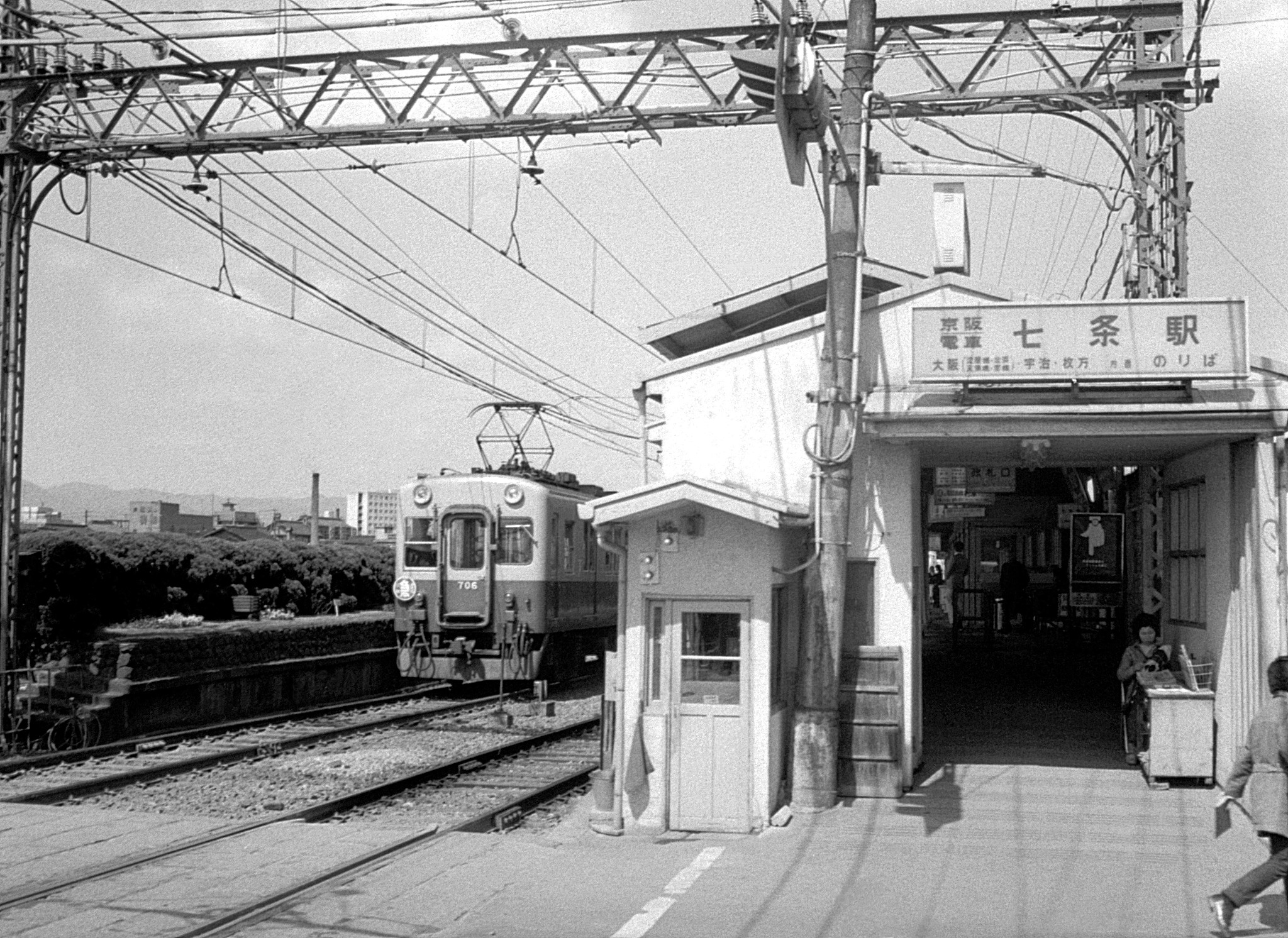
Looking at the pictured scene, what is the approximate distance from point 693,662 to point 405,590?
10839 millimetres

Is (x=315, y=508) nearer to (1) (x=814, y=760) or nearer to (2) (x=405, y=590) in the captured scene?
(2) (x=405, y=590)

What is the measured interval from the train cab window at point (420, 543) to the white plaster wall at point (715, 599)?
1061cm

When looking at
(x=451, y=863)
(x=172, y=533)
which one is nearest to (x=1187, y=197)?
(x=451, y=863)

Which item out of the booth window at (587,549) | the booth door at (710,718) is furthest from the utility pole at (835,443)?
the booth window at (587,549)

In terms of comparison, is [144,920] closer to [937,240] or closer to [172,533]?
[937,240]

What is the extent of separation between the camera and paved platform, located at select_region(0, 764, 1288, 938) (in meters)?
Answer: 7.39

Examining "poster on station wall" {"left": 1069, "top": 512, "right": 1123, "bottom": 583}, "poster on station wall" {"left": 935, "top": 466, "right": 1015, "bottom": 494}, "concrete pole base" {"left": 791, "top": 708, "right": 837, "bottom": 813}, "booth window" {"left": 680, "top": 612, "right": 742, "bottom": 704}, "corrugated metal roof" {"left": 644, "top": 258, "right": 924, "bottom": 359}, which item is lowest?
"concrete pole base" {"left": 791, "top": 708, "right": 837, "bottom": 813}

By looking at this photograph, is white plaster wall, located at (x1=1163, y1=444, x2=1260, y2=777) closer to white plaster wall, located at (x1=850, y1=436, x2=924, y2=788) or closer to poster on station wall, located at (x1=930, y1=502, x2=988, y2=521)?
white plaster wall, located at (x1=850, y1=436, x2=924, y2=788)

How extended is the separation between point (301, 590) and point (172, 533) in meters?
3.74

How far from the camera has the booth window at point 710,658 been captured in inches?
391

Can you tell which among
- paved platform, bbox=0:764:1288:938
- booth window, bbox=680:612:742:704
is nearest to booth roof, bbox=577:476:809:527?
booth window, bbox=680:612:742:704

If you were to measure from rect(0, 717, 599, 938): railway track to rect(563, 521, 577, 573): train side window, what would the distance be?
399 cm

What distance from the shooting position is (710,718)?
32.3 feet

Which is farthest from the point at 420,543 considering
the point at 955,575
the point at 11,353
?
the point at 955,575
